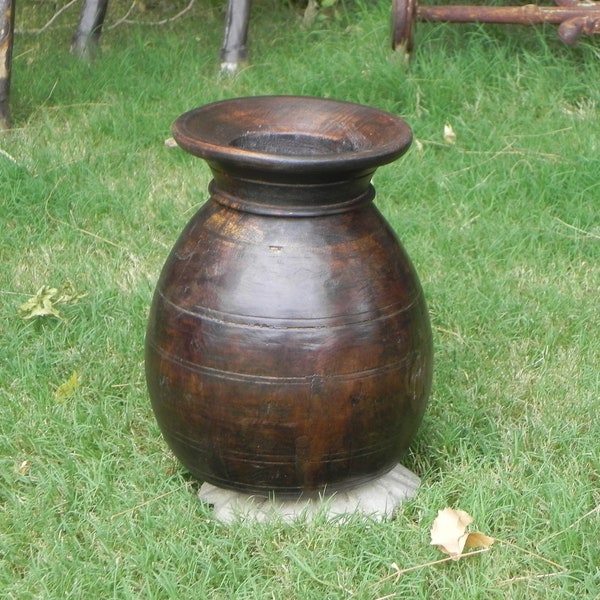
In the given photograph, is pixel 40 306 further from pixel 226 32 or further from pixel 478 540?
pixel 226 32

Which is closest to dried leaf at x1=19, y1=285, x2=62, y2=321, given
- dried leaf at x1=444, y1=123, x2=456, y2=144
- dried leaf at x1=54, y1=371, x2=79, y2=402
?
dried leaf at x1=54, y1=371, x2=79, y2=402

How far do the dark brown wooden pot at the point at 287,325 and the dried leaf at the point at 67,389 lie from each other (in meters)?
0.70

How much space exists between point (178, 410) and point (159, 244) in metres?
1.84

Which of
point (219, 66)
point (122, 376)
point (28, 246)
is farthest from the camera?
point (219, 66)

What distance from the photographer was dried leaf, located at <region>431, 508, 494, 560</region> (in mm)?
2738

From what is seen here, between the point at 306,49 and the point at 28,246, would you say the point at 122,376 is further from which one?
the point at 306,49

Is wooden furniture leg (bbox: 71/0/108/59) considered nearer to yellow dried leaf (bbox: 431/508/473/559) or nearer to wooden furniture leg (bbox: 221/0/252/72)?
wooden furniture leg (bbox: 221/0/252/72)

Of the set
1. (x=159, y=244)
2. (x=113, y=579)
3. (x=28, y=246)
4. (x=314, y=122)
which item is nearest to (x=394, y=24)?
(x=159, y=244)

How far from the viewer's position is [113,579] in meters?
2.70

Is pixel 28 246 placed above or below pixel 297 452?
below

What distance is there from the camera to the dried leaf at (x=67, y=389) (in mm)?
3506

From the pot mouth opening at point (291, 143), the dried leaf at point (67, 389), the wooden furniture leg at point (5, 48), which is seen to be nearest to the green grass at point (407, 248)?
the dried leaf at point (67, 389)

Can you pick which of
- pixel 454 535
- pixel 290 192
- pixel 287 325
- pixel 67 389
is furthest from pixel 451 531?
pixel 67 389

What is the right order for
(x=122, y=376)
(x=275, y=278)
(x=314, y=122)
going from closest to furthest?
(x=275, y=278)
(x=314, y=122)
(x=122, y=376)
